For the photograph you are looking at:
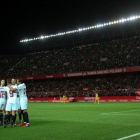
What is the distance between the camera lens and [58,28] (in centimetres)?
5500

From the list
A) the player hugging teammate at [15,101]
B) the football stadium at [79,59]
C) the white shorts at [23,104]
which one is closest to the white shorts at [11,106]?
the player hugging teammate at [15,101]

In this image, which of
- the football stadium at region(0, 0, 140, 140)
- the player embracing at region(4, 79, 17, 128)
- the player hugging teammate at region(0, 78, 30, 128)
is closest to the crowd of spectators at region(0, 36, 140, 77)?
the football stadium at region(0, 0, 140, 140)

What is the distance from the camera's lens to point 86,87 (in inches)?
1789

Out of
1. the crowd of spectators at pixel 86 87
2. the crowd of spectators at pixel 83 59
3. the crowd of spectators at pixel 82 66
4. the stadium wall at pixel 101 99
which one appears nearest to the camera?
the stadium wall at pixel 101 99

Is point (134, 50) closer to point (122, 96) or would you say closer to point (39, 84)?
point (122, 96)

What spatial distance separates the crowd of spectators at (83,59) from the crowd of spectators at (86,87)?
254cm

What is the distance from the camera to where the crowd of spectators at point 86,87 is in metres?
39.6

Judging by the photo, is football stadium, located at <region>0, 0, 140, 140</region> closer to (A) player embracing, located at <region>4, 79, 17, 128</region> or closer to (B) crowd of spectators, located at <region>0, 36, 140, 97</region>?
(B) crowd of spectators, located at <region>0, 36, 140, 97</region>

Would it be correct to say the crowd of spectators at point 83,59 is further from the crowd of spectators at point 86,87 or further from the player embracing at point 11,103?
the player embracing at point 11,103

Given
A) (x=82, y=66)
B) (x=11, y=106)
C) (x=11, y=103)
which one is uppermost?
(x=82, y=66)

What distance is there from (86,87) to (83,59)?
7.04m

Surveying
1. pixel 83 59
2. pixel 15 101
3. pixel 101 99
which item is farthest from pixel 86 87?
pixel 15 101

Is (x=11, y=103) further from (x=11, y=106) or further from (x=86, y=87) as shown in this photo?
(x=86, y=87)

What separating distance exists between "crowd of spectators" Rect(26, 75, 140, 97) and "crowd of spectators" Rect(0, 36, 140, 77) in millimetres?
2536
